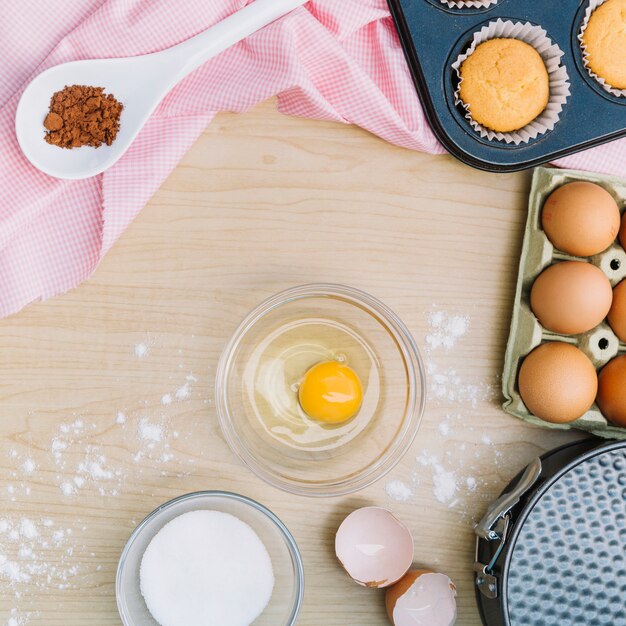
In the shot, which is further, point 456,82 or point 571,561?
point 456,82

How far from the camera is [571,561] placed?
0.90 m

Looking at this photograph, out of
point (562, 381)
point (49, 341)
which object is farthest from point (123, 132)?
point (562, 381)

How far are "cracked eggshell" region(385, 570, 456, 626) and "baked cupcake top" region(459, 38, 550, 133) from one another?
28.0 inches

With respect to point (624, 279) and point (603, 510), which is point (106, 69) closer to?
point (624, 279)

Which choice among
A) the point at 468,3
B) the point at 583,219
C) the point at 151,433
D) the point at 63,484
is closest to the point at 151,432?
the point at 151,433

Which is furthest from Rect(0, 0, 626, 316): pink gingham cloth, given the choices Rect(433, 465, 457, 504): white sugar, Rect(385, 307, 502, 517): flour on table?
Rect(433, 465, 457, 504): white sugar

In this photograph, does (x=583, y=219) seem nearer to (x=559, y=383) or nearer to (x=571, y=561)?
→ (x=559, y=383)

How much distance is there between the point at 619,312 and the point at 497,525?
0.38 meters

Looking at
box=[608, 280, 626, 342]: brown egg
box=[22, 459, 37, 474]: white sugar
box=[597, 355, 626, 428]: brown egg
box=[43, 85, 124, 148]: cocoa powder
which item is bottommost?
box=[22, 459, 37, 474]: white sugar

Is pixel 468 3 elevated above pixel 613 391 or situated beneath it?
elevated above

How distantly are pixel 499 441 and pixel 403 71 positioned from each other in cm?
61

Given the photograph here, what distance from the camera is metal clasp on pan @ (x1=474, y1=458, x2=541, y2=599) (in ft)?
3.01

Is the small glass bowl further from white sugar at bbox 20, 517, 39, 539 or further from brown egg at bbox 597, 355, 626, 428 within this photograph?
brown egg at bbox 597, 355, 626, 428

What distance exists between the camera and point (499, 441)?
40.8 inches
